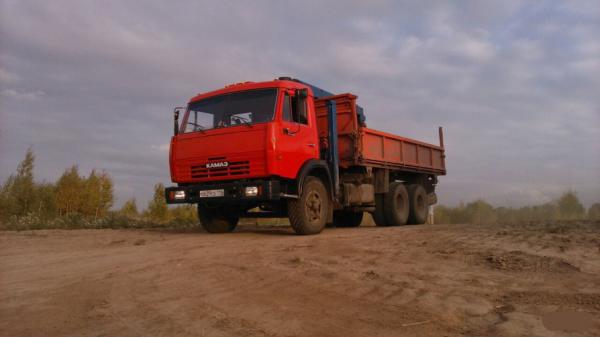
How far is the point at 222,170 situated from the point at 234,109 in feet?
3.99

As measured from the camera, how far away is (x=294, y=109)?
8195 mm

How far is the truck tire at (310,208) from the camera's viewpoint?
804 cm

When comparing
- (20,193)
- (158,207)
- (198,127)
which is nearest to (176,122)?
(198,127)

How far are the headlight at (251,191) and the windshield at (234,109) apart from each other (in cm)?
119

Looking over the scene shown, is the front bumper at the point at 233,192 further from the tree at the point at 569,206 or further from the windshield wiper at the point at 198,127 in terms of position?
the tree at the point at 569,206

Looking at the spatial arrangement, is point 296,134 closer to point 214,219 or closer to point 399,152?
point 214,219

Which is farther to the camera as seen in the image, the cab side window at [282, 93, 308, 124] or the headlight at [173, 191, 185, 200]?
the headlight at [173, 191, 185, 200]

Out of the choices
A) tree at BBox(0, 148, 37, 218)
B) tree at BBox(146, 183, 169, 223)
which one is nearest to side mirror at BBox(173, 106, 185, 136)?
tree at BBox(0, 148, 37, 218)

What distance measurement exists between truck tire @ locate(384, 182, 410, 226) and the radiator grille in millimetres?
5577

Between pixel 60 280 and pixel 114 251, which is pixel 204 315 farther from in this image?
pixel 114 251

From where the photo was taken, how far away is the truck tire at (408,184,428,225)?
1331cm

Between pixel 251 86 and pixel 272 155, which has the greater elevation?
pixel 251 86

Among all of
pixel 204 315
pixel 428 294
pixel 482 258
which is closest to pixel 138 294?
pixel 204 315

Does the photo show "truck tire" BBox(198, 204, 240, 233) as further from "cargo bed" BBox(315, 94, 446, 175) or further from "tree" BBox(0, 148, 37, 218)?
"tree" BBox(0, 148, 37, 218)
